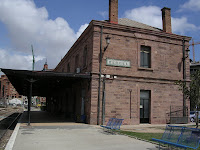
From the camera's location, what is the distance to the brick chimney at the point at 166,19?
1922 cm

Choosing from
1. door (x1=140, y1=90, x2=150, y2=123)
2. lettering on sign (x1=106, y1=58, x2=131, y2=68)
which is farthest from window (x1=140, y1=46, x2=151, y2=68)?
door (x1=140, y1=90, x2=150, y2=123)

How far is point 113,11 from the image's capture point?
17203mm

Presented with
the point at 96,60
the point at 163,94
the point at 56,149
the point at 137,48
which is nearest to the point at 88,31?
the point at 96,60

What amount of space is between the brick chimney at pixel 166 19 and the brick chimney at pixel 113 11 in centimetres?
492

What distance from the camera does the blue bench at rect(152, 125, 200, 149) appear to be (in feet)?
19.9

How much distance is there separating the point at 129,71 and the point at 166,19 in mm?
6633

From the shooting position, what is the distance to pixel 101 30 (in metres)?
16.1

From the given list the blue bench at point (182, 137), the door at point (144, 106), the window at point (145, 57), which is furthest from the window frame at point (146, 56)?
the blue bench at point (182, 137)

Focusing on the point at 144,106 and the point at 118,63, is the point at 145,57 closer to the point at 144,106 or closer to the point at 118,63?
the point at 118,63

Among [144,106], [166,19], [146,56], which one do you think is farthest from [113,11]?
[144,106]

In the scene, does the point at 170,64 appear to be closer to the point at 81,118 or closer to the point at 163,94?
the point at 163,94

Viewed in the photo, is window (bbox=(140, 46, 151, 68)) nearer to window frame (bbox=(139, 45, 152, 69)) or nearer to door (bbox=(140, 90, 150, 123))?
window frame (bbox=(139, 45, 152, 69))

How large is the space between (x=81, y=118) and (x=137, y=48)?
7.00 meters

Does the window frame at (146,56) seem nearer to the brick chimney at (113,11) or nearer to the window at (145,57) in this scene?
the window at (145,57)
